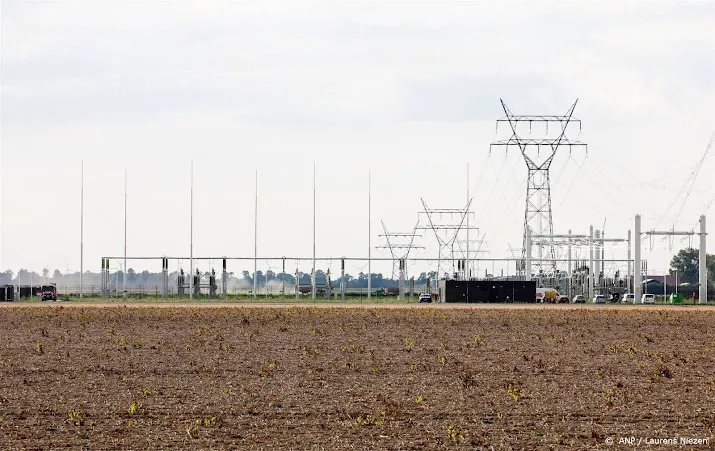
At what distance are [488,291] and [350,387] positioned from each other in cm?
7599

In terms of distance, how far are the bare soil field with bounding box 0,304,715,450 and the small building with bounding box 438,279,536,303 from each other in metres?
50.2

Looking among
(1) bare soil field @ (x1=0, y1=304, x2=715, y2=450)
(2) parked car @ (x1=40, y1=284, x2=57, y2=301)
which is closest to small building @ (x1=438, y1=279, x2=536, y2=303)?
(2) parked car @ (x1=40, y1=284, x2=57, y2=301)

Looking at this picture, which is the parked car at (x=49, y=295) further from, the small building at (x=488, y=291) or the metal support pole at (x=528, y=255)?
the metal support pole at (x=528, y=255)

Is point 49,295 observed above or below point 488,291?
below

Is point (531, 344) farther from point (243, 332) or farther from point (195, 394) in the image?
point (195, 394)

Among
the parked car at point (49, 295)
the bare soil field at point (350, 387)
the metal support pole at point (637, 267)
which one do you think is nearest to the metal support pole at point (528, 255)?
the metal support pole at point (637, 267)

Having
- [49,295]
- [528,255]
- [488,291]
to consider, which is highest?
[528,255]

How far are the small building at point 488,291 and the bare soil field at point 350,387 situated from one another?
165 feet

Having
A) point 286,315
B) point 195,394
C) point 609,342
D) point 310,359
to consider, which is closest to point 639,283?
point 286,315

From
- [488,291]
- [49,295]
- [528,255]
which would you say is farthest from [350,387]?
[528,255]

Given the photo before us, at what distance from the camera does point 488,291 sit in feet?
348

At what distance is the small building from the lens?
347ft

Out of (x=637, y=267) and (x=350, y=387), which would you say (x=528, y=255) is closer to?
(x=637, y=267)

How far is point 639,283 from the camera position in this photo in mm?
112250
